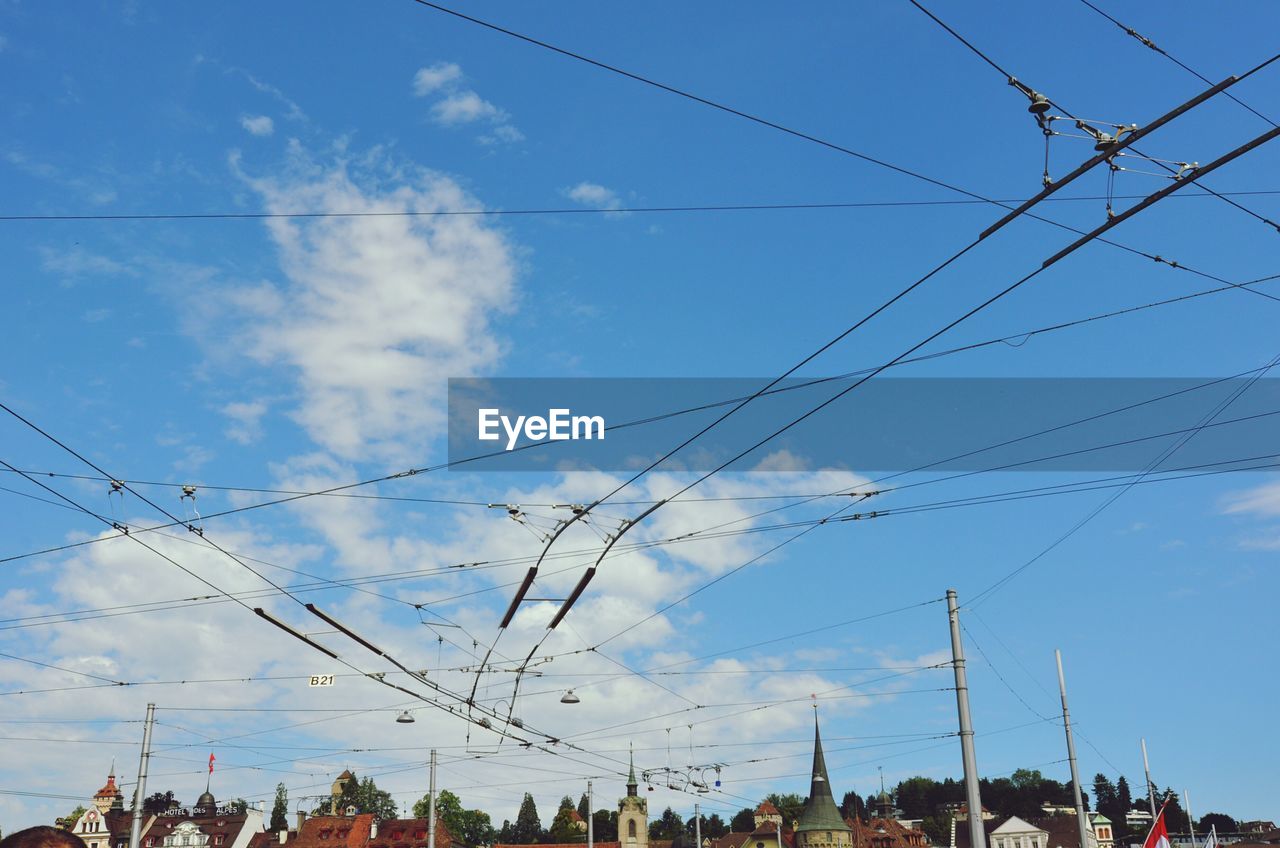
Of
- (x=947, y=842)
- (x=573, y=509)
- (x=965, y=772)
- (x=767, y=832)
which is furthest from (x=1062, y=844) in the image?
(x=573, y=509)

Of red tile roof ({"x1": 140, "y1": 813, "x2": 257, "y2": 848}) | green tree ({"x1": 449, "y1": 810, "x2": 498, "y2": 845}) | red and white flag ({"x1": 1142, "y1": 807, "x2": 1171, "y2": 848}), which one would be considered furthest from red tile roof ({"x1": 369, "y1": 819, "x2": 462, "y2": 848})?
red and white flag ({"x1": 1142, "y1": 807, "x2": 1171, "y2": 848})

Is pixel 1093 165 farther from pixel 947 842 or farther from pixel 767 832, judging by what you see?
pixel 947 842

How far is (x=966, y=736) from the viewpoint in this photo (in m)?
21.7

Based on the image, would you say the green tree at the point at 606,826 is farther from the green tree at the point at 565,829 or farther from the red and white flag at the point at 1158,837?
the red and white flag at the point at 1158,837

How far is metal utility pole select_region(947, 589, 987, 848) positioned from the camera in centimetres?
2067

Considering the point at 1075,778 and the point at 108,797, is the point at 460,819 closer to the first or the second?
the point at 108,797

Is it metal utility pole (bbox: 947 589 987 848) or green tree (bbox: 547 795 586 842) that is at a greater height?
metal utility pole (bbox: 947 589 987 848)

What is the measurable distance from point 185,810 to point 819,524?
119533 millimetres

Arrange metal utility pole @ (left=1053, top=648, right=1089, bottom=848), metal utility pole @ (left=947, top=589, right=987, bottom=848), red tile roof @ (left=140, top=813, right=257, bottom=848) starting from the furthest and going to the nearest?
red tile roof @ (left=140, top=813, right=257, bottom=848), metal utility pole @ (left=1053, top=648, right=1089, bottom=848), metal utility pole @ (left=947, top=589, right=987, bottom=848)

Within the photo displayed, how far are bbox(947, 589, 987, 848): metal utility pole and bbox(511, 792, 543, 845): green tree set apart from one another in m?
165

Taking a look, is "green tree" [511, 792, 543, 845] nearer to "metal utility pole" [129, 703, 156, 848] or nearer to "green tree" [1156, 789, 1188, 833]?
"green tree" [1156, 789, 1188, 833]

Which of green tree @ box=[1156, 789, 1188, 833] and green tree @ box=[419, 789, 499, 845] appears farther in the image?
green tree @ box=[419, 789, 499, 845]

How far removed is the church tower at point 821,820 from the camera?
14112cm

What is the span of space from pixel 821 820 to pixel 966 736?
131276 millimetres
